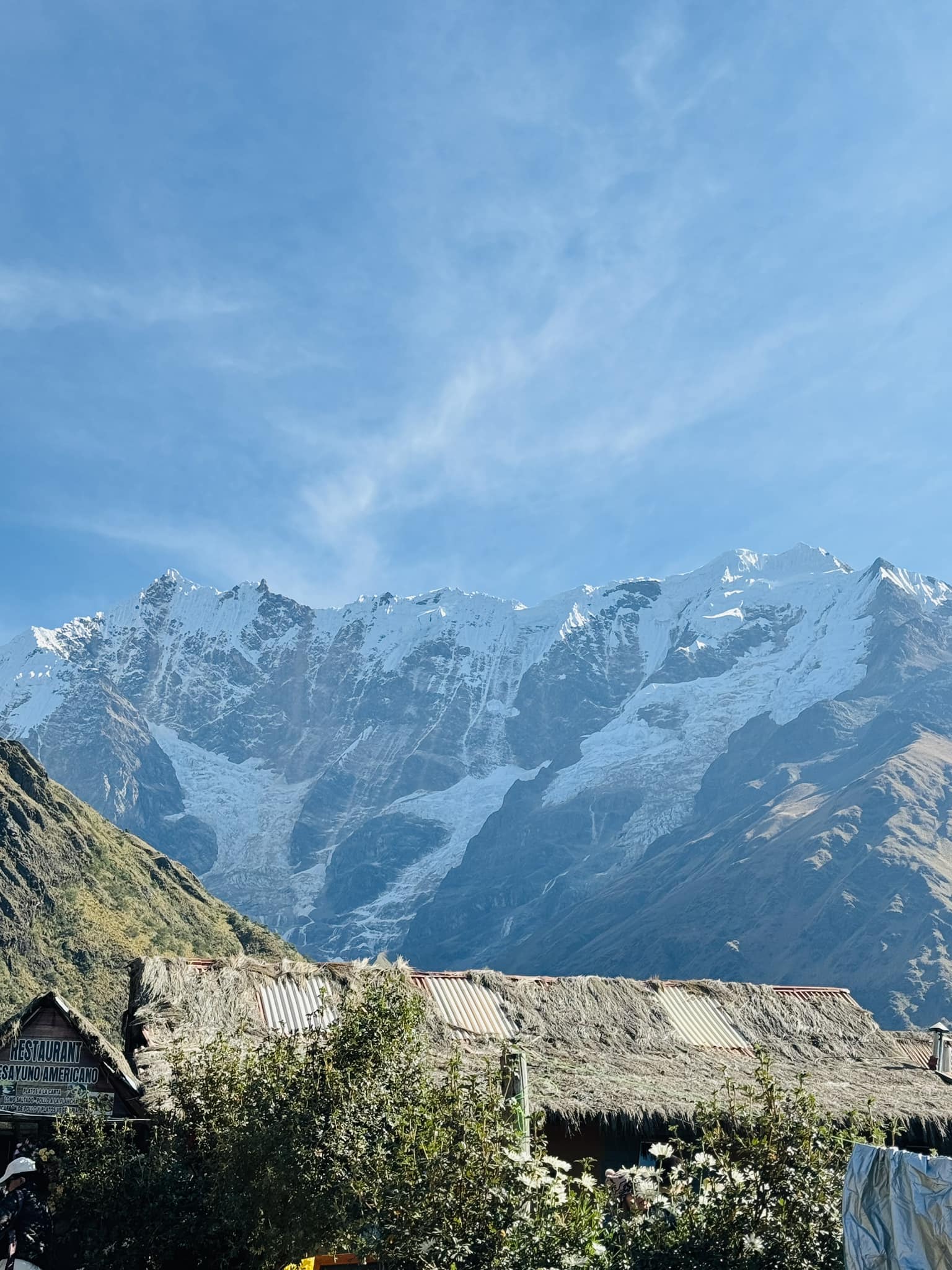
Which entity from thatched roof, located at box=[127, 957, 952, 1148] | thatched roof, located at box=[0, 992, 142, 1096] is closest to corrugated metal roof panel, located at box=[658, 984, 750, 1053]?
thatched roof, located at box=[127, 957, 952, 1148]

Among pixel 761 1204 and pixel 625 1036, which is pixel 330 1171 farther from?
pixel 625 1036

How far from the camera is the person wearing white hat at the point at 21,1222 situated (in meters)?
8.09

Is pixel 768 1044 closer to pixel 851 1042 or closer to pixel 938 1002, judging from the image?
pixel 851 1042

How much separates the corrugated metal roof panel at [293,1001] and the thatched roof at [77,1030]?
65.4 inches

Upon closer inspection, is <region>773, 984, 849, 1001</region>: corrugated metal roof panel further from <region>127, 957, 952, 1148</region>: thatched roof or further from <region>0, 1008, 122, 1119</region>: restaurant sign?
<region>0, 1008, 122, 1119</region>: restaurant sign

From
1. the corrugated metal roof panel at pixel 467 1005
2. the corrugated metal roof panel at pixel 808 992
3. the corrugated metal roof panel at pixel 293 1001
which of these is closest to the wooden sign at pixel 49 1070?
the corrugated metal roof panel at pixel 293 1001

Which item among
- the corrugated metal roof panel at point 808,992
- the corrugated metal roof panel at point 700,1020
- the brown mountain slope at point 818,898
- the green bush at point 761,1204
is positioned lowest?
the green bush at point 761,1204

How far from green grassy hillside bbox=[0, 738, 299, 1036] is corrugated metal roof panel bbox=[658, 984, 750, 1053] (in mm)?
28879

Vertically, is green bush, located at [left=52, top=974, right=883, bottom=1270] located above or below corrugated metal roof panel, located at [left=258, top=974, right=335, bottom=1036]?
below

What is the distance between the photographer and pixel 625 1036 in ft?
53.1

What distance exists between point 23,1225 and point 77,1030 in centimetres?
487

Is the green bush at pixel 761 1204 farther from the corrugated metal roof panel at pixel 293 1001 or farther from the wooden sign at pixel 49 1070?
the wooden sign at pixel 49 1070

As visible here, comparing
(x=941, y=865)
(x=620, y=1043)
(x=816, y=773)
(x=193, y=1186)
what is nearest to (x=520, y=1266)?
(x=193, y=1186)

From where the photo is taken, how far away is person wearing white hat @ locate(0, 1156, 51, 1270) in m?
8.09
